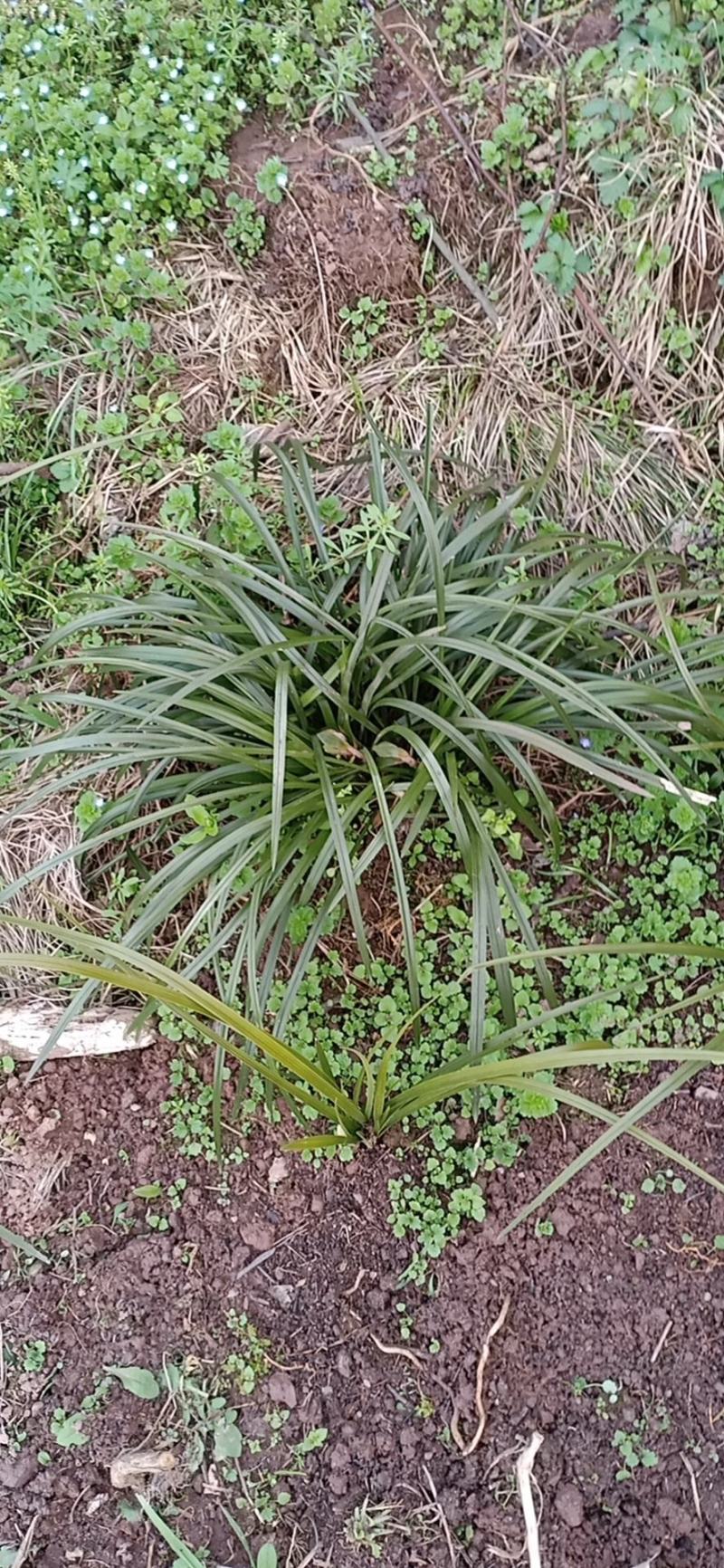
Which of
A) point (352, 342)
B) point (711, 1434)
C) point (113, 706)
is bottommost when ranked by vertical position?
point (711, 1434)

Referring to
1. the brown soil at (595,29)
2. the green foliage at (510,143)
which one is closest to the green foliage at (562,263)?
the green foliage at (510,143)

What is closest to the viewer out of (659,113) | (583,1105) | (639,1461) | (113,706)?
(583,1105)

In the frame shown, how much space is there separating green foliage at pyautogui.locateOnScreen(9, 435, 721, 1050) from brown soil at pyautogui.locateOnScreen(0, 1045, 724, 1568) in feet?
1.39

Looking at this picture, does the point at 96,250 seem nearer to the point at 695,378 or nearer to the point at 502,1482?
the point at 695,378

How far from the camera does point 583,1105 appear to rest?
60.3 inches

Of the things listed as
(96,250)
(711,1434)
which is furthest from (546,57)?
(711,1434)

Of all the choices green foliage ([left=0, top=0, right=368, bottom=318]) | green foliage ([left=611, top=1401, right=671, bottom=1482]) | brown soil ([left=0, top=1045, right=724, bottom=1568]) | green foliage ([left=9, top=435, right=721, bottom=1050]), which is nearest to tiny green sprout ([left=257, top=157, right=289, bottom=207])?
green foliage ([left=0, top=0, right=368, bottom=318])

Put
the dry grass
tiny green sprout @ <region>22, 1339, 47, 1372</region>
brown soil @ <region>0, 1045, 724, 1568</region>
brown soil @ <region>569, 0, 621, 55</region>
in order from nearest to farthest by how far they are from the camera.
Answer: brown soil @ <region>0, 1045, 724, 1568</region>
tiny green sprout @ <region>22, 1339, 47, 1372</region>
the dry grass
brown soil @ <region>569, 0, 621, 55</region>

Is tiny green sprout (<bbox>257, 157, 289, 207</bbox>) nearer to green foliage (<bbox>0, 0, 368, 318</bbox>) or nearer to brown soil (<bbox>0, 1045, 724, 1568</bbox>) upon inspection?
green foliage (<bbox>0, 0, 368, 318</bbox>)

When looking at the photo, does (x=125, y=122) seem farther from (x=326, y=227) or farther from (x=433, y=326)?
(x=433, y=326)

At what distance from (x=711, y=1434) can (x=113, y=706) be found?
176 cm

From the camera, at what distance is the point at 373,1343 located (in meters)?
1.81

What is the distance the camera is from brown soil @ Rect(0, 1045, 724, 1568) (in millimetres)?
1695

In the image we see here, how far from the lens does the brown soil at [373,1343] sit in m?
1.70
